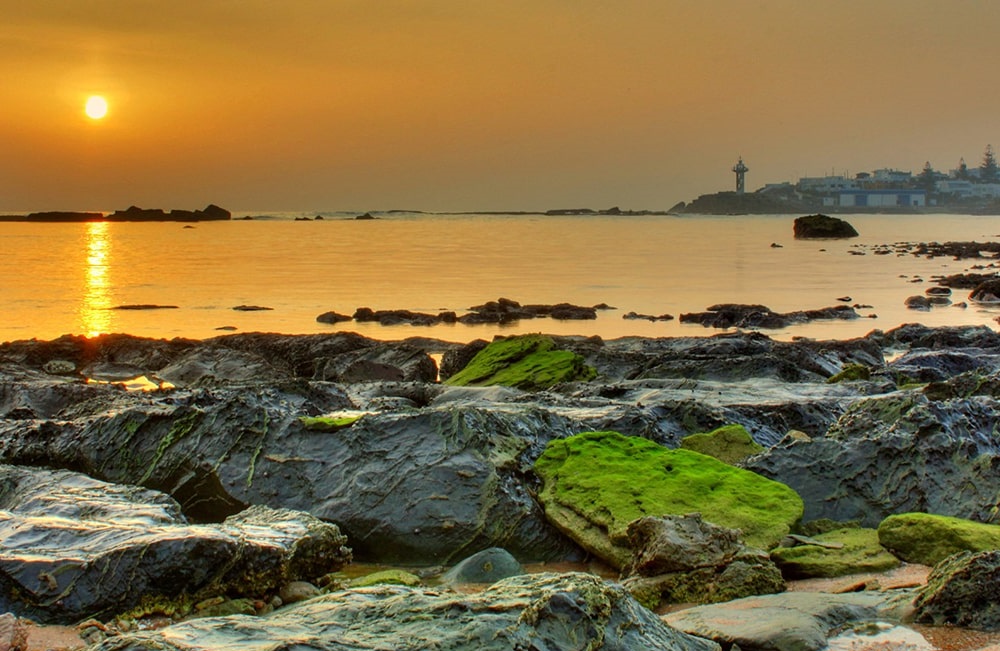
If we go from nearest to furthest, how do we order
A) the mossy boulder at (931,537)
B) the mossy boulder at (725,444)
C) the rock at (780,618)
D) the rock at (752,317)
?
the rock at (780,618) → the mossy boulder at (931,537) → the mossy boulder at (725,444) → the rock at (752,317)

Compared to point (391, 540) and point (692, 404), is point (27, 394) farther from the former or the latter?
point (692, 404)

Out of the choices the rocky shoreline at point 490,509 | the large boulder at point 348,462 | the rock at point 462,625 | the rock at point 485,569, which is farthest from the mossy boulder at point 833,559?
the rock at point 462,625

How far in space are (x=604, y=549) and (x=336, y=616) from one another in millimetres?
2448

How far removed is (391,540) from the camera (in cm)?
619

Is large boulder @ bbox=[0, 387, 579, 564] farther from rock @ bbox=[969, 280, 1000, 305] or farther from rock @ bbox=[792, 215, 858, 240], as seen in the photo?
rock @ bbox=[792, 215, 858, 240]

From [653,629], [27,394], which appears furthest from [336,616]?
[27,394]

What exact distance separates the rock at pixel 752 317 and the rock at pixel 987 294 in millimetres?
4693

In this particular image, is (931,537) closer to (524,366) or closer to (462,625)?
(462,625)

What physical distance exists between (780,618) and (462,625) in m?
1.56

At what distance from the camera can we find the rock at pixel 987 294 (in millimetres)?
25422

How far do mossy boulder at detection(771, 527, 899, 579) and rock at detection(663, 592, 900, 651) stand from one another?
1.68 feet

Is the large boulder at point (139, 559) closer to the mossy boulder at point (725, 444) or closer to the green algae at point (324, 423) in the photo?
the green algae at point (324, 423)

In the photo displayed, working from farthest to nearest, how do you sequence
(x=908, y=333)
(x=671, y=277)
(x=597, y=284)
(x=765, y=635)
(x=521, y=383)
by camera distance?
(x=671, y=277) < (x=597, y=284) < (x=908, y=333) < (x=521, y=383) < (x=765, y=635)

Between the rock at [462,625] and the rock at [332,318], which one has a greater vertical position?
the rock at [462,625]
